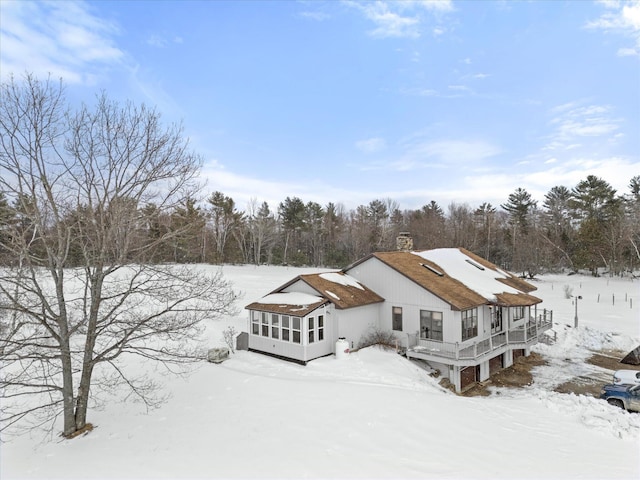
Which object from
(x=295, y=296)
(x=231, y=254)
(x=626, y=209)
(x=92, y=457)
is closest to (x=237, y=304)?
(x=295, y=296)

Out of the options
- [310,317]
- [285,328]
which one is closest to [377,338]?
[310,317]

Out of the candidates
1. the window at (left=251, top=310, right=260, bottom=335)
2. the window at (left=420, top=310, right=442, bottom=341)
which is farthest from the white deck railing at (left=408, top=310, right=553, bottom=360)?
the window at (left=251, top=310, right=260, bottom=335)

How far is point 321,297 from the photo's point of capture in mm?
17688

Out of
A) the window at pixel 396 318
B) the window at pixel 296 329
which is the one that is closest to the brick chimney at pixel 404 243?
the window at pixel 396 318

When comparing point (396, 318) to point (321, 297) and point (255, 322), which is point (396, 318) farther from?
point (255, 322)

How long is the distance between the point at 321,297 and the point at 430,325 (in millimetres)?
5465

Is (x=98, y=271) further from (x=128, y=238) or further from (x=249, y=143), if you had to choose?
(x=249, y=143)

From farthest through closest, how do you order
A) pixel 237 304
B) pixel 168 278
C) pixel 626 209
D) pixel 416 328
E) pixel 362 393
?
pixel 626 209 < pixel 237 304 < pixel 416 328 < pixel 362 393 < pixel 168 278

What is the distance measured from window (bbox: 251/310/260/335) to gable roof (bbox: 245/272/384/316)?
37 cm

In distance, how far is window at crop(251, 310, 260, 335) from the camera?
61.1 ft

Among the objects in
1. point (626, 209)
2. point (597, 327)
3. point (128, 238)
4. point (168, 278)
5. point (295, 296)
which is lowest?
point (597, 327)

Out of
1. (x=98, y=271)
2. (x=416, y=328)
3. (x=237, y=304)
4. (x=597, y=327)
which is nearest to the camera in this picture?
(x=98, y=271)

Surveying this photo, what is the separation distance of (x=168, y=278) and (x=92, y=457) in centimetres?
484

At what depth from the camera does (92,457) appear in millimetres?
8992
